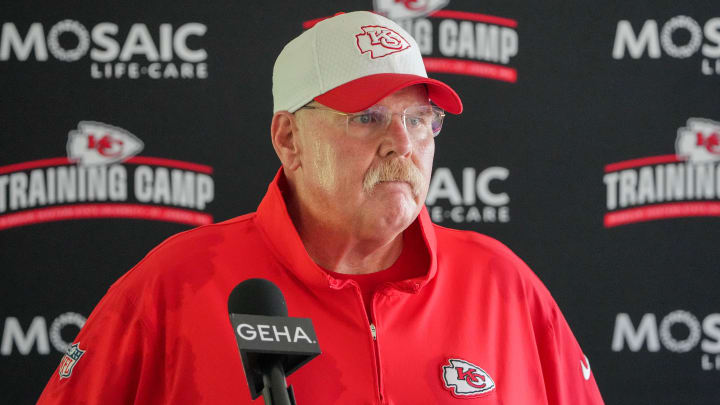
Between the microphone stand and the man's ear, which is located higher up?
the man's ear

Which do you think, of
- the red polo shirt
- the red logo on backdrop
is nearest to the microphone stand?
the red polo shirt

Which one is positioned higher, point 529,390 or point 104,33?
point 104,33

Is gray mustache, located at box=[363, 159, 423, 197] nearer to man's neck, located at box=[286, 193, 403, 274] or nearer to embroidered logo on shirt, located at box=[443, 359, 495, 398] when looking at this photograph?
man's neck, located at box=[286, 193, 403, 274]

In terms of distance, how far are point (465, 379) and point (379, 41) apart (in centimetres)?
48

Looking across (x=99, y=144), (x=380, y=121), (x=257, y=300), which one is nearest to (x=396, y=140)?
(x=380, y=121)

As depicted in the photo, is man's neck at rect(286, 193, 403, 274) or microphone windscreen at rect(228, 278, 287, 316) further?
man's neck at rect(286, 193, 403, 274)

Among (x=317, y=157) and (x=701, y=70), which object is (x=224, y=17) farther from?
(x=701, y=70)

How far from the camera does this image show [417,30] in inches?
75.4

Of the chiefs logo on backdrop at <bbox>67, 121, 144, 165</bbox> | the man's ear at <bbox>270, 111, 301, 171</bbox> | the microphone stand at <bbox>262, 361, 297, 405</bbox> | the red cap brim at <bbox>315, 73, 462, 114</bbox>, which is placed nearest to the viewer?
the microphone stand at <bbox>262, 361, 297, 405</bbox>

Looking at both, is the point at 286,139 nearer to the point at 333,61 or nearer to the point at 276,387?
the point at 333,61

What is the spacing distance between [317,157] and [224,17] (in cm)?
90

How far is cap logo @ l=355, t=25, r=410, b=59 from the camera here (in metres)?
1.12

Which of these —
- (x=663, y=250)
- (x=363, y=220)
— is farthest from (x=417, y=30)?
(x=363, y=220)

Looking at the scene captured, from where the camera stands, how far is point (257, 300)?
724mm
